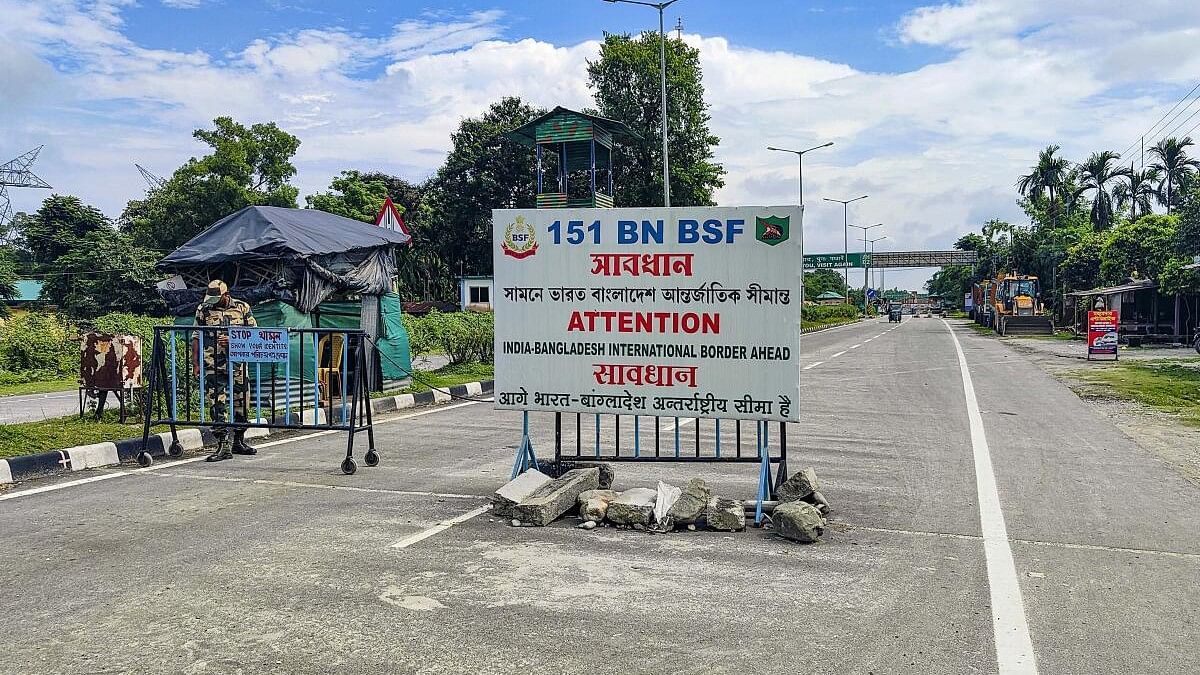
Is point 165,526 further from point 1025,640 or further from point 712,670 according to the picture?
point 1025,640

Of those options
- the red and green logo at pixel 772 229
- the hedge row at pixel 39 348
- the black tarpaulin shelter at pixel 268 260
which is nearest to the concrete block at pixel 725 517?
the red and green logo at pixel 772 229

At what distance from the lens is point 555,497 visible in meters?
6.33

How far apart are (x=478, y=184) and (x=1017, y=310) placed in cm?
3056

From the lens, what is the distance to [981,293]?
6544cm

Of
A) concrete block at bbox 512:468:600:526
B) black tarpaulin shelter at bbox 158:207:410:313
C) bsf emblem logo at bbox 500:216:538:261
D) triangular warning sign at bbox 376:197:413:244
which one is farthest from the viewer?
triangular warning sign at bbox 376:197:413:244

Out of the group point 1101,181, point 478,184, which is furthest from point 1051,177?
point 478,184

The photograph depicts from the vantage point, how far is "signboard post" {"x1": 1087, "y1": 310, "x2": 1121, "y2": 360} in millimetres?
24328

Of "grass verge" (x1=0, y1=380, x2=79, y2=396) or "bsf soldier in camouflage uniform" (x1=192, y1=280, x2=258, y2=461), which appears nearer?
"bsf soldier in camouflage uniform" (x1=192, y1=280, x2=258, y2=461)

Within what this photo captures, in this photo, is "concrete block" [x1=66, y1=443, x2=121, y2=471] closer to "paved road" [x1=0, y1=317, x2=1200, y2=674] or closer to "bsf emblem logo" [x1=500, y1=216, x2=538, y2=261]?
"paved road" [x1=0, y1=317, x2=1200, y2=674]

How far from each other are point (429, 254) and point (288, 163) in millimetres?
10997

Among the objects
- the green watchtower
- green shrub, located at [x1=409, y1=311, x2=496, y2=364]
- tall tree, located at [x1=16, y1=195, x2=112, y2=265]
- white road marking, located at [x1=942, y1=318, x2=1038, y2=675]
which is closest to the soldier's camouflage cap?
white road marking, located at [x1=942, y1=318, x2=1038, y2=675]

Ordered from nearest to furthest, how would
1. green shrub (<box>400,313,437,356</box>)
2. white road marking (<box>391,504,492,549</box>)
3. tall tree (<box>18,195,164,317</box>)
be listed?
white road marking (<box>391,504,492,549</box>) < green shrub (<box>400,313,437,356</box>) < tall tree (<box>18,195,164,317</box>)

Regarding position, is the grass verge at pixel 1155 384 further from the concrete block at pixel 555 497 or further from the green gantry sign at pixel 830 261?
the green gantry sign at pixel 830 261

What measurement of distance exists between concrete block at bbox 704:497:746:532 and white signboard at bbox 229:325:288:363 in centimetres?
469
